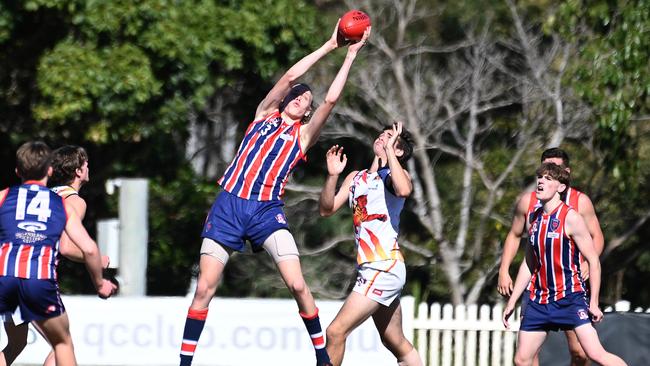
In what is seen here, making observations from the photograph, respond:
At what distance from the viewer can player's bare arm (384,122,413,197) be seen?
25.5 ft

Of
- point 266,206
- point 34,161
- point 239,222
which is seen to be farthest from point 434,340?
point 34,161

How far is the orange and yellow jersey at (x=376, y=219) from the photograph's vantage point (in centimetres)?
803

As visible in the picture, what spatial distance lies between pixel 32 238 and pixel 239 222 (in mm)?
1448

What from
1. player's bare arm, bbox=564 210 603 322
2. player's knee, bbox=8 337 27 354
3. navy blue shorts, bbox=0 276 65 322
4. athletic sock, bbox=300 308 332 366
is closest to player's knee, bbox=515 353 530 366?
player's bare arm, bbox=564 210 603 322

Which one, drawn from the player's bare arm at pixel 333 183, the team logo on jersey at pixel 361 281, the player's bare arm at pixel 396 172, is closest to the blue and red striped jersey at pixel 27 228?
the player's bare arm at pixel 333 183

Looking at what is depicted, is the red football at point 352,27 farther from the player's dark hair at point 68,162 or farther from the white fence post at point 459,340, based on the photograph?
the white fence post at point 459,340

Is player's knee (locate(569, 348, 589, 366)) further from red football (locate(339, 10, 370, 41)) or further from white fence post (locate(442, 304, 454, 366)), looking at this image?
white fence post (locate(442, 304, 454, 366))

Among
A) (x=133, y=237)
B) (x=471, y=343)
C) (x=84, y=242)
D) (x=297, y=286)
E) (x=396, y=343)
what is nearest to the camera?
(x=84, y=242)

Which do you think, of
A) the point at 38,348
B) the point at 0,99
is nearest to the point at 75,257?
the point at 38,348

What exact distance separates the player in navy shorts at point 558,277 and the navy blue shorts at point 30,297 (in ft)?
10.6

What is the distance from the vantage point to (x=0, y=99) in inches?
613

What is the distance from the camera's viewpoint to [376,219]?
26.4 ft

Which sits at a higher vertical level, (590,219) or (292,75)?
(292,75)

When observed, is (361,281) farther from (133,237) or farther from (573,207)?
(133,237)
